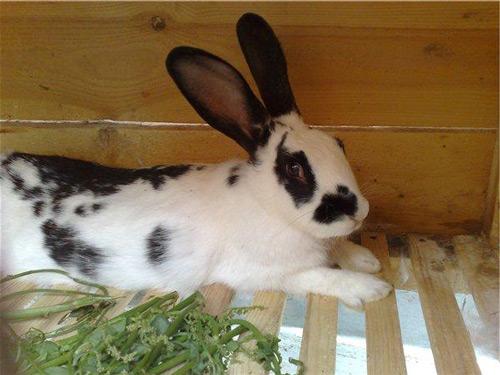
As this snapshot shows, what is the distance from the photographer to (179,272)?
1435 millimetres

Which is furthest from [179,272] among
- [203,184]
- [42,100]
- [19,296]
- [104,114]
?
[42,100]

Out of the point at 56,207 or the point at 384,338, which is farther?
the point at 56,207

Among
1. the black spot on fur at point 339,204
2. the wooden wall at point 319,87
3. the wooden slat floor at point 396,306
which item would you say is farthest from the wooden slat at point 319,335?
the wooden wall at point 319,87

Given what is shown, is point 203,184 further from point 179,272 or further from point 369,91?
point 369,91

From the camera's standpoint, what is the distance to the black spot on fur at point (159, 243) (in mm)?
1440

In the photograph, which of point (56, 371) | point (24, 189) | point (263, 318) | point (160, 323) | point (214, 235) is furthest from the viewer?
point (24, 189)

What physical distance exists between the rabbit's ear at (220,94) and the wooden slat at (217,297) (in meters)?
0.32

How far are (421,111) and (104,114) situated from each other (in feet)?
2.70

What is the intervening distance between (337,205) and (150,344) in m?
0.46

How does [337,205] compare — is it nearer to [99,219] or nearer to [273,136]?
[273,136]

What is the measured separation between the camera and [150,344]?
3.75ft

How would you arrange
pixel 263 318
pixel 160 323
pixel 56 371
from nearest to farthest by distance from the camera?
pixel 56 371
pixel 160 323
pixel 263 318

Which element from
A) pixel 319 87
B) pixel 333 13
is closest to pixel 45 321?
pixel 319 87

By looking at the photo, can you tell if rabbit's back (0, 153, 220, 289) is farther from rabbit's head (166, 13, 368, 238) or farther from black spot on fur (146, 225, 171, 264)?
rabbit's head (166, 13, 368, 238)
